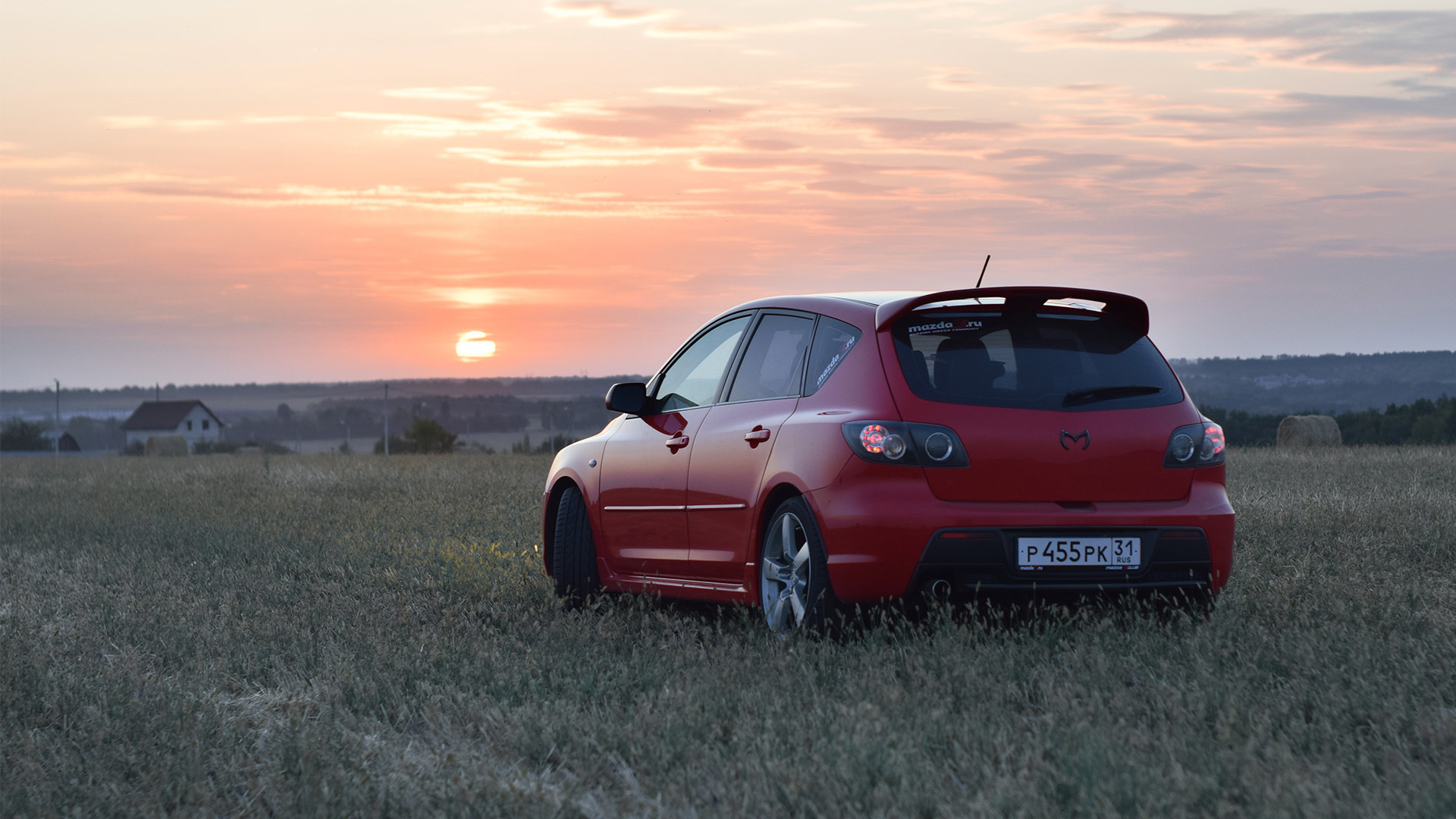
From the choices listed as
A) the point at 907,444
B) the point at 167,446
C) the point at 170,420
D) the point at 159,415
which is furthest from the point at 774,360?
the point at 159,415

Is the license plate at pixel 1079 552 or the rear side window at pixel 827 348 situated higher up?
the rear side window at pixel 827 348

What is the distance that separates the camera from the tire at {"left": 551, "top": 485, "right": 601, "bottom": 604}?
8352mm

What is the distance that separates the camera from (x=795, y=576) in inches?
247

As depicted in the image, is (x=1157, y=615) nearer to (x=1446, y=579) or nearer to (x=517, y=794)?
(x=1446, y=579)

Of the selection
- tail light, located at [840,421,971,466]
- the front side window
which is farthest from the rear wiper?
the front side window

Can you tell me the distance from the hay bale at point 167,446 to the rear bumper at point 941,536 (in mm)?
54311

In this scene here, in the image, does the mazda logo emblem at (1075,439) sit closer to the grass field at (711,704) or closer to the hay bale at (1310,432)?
the grass field at (711,704)

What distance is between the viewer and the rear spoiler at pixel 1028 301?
6.12m

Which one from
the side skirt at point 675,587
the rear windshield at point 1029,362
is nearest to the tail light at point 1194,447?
the rear windshield at point 1029,362

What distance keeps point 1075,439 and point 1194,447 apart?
2.07ft

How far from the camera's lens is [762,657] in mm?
5859

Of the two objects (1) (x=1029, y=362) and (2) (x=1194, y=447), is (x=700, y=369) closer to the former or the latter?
(1) (x=1029, y=362)

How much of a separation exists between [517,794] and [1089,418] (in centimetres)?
310

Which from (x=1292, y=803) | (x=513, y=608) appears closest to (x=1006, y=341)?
(x=1292, y=803)
